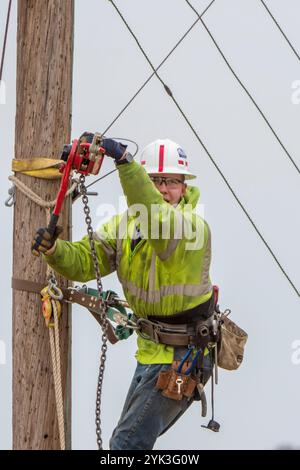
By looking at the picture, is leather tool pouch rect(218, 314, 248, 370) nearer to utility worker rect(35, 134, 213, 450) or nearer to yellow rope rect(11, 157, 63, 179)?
utility worker rect(35, 134, 213, 450)

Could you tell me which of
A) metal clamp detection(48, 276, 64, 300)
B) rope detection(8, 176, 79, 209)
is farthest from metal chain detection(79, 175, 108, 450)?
rope detection(8, 176, 79, 209)

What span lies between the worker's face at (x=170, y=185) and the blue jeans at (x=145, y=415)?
2.75 ft

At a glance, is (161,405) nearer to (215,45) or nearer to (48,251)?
(48,251)

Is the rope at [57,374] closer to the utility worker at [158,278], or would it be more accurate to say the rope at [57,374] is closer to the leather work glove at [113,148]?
the utility worker at [158,278]

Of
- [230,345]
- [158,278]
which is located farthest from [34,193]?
[230,345]

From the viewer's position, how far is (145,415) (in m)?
6.11

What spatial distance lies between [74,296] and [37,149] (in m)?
0.77

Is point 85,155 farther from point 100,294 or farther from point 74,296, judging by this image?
point 74,296

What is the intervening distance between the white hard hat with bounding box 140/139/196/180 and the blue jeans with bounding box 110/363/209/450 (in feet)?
3.21

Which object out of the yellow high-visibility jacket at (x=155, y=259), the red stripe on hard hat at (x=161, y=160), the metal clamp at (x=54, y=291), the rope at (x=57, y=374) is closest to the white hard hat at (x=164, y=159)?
the red stripe on hard hat at (x=161, y=160)

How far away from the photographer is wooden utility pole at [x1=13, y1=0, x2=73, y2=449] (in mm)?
6289

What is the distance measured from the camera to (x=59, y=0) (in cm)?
631

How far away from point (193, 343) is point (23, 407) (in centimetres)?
92

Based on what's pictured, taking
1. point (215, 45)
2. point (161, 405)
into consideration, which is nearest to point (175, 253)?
point (161, 405)
